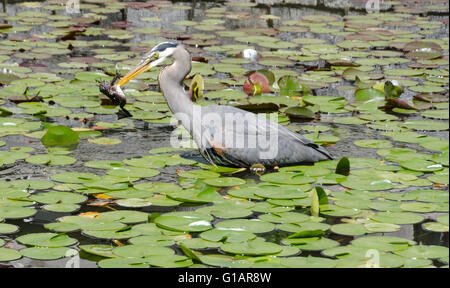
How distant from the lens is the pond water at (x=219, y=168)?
569cm

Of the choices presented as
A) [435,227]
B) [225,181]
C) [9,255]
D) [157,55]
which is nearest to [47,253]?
[9,255]

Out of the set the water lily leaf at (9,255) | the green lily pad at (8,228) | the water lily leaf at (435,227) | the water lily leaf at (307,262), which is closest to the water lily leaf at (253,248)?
the water lily leaf at (307,262)

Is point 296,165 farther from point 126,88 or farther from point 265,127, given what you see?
point 126,88

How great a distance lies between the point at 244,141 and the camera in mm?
7332

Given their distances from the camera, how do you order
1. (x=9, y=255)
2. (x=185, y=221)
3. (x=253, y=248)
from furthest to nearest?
(x=185, y=221)
(x=253, y=248)
(x=9, y=255)

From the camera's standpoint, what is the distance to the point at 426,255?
5.47m

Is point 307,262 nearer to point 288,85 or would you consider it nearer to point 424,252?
point 424,252

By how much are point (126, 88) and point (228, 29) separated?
324 centimetres

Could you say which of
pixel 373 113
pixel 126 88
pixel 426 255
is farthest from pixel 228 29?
pixel 426 255

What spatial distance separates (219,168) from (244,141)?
31cm

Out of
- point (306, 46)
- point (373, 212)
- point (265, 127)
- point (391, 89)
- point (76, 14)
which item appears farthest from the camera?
point (76, 14)

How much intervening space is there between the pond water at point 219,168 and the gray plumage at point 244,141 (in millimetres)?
141

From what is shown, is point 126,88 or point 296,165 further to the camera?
point 126,88
